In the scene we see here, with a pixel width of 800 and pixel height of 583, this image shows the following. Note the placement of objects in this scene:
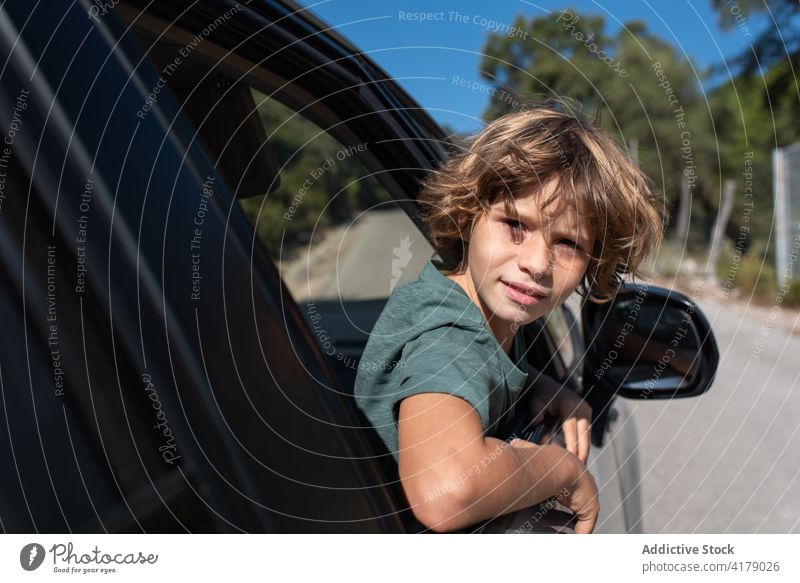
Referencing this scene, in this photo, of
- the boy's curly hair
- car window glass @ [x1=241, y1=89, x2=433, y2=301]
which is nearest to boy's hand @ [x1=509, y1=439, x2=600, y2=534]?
the boy's curly hair

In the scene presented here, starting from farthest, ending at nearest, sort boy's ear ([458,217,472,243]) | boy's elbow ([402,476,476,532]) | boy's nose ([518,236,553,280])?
boy's ear ([458,217,472,243]) → boy's nose ([518,236,553,280]) → boy's elbow ([402,476,476,532])

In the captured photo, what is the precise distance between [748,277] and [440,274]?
11.4 m

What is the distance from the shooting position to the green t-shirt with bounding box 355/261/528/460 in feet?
3.39

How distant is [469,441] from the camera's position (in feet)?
3.16

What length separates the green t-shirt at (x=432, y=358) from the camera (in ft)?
3.39

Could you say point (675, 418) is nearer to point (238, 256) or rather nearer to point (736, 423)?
point (736, 423)

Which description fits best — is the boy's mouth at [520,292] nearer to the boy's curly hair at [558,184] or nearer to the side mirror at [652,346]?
the boy's curly hair at [558,184]

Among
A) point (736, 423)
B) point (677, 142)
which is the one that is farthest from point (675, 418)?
point (677, 142)

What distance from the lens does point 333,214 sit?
2.62 metres

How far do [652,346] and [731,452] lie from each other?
3.12 m

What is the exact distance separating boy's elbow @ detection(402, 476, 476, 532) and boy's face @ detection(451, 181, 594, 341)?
1.21ft

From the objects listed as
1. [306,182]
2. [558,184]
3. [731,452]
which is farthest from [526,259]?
[731,452]

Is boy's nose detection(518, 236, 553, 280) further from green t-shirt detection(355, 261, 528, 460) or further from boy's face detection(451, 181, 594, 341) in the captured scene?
green t-shirt detection(355, 261, 528, 460)

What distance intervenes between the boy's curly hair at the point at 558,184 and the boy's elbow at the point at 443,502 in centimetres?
48
